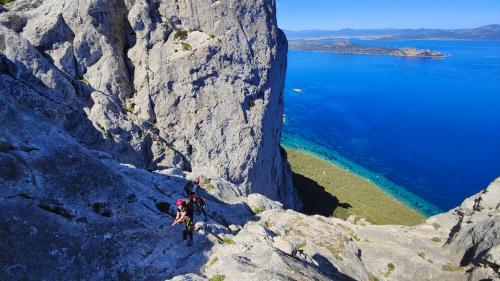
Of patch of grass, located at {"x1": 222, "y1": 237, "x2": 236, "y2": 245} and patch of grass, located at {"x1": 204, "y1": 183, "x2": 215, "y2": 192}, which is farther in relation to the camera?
patch of grass, located at {"x1": 204, "y1": 183, "x2": 215, "y2": 192}

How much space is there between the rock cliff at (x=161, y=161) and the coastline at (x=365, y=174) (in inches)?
1472

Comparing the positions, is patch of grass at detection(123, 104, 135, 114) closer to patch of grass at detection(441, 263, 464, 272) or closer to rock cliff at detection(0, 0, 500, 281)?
rock cliff at detection(0, 0, 500, 281)

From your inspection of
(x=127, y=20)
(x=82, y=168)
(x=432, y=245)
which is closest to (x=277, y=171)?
(x=432, y=245)

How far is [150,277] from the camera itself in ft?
41.2

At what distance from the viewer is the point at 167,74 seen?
36219 millimetres

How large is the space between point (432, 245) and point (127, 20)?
3617 centimetres

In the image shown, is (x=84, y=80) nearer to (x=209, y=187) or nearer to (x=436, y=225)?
(x=209, y=187)

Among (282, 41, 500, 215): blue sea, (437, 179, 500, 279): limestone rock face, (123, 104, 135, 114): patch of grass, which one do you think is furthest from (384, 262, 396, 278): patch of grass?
(282, 41, 500, 215): blue sea

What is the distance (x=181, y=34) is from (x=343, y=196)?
162 feet

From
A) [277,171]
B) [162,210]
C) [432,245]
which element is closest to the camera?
[162,210]

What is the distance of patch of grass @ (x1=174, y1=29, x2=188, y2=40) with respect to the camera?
37438mm

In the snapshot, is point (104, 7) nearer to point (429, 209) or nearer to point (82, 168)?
point (82, 168)

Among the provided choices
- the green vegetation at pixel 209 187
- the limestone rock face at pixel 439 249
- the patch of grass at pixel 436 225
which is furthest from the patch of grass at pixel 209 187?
the patch of grass at pixel 436 225

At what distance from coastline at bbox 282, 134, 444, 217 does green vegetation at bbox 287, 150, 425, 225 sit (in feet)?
7.71
